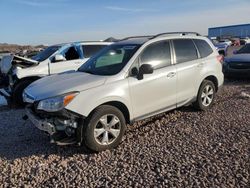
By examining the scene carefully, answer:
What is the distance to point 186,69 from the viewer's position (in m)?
6.25

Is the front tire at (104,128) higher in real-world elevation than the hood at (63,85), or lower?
lower

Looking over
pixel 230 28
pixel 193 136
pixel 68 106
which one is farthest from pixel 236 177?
pixel 230 28

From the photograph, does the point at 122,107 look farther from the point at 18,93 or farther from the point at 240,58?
the point at 240,58

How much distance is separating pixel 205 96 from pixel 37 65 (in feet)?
15.5

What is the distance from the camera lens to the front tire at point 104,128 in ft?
15.4

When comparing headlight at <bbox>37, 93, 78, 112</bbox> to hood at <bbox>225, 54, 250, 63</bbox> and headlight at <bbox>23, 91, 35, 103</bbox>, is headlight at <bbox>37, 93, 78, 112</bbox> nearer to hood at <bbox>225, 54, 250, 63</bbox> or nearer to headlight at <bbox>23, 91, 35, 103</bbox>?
headlight at <bbox>23, 91, 35, 103</bbox>

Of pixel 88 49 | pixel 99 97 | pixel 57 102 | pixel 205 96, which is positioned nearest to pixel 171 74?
pixel 205 96

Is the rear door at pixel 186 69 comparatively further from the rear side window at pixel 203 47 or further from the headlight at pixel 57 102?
the headlight at pixel 57 102

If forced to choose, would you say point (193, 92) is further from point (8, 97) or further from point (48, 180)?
point (8, 97)

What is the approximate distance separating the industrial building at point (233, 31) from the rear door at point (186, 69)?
76.6 m

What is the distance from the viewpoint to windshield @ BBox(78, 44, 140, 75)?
5.43 m

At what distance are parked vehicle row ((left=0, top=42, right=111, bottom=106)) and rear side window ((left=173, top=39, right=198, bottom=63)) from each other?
4.04m

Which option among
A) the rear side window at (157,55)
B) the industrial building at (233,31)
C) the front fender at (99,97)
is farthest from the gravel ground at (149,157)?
the industrial building at (233,31)

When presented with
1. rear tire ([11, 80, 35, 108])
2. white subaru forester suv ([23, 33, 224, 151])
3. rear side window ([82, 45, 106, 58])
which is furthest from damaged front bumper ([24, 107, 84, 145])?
rear side window ([82, 45, 106, 58])
